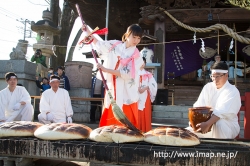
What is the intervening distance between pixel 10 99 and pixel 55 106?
3.08 ft

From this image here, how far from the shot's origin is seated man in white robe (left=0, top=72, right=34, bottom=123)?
17.0 feet

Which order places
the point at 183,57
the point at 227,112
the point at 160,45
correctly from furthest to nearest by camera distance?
the point at 183,57 → the point at 160,45 → the point at 227,112

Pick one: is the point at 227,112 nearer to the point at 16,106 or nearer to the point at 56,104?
the point at 56,104

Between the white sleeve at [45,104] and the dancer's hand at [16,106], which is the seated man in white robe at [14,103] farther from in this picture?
the white sleeve at [45,104]

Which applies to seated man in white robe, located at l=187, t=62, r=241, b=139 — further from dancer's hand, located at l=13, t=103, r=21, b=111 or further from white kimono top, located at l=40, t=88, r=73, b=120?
dancer's hand, located at l=13, t=103, r=21, b=111

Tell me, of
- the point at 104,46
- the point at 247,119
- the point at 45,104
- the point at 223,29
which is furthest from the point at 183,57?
the point at 104,46

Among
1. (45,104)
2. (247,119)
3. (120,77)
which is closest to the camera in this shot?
(120,77)

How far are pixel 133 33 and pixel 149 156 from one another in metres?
1.83

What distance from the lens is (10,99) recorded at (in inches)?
208

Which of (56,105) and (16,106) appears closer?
(16,106)

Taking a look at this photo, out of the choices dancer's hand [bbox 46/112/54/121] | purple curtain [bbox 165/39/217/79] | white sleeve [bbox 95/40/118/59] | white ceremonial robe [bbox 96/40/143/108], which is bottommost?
dancer's hand [bbox 46/112/54/121]

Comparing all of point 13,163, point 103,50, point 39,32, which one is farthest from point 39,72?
point 13,163

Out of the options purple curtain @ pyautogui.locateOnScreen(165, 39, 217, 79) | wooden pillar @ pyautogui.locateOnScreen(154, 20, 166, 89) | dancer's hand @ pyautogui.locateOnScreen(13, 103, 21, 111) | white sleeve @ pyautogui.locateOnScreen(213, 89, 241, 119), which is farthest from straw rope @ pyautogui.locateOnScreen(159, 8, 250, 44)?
white sleeve @ pyautogui.locateOnScreen(213, 89, 241, 119)

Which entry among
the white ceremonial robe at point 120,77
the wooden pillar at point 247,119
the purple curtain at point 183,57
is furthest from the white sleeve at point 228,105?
the purple curtain at point 183,57
